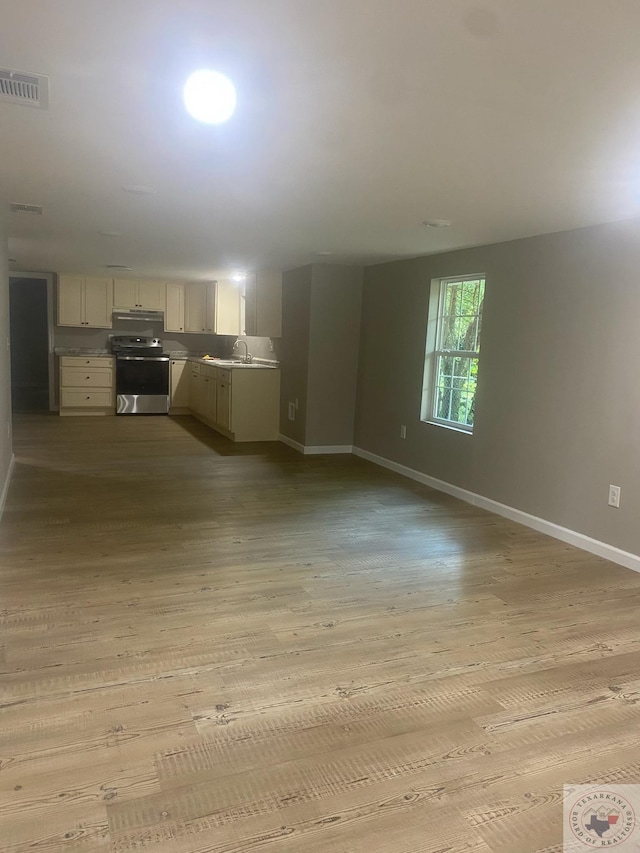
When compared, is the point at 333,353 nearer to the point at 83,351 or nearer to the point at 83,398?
the point at 83,398

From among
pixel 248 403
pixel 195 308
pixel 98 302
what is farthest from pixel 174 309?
pixel 248 403

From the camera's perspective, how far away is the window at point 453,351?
4973 mm

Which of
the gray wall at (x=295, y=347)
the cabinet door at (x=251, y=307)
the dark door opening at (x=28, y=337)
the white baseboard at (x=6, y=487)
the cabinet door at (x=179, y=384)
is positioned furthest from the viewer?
the dark door opening at (x=28, y=337)

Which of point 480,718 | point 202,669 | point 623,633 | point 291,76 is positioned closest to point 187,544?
point 202,669

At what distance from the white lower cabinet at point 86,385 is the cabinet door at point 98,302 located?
1.88 ft

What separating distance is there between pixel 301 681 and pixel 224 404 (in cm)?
533

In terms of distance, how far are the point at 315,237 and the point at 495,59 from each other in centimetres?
305

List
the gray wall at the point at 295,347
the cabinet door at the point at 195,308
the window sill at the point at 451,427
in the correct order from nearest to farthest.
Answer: the window sill at the point at 451,427
the gray wall at the point at 295,347
the cabinet door at the point at 195,308

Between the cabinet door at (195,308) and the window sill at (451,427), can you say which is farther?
the cabinet door at (195,308)

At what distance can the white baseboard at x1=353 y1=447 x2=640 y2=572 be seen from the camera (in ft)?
11.7

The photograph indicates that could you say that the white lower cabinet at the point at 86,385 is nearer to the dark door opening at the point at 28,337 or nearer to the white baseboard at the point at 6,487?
the dark door opening at the point at 28,337

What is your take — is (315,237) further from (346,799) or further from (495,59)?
(346,799)

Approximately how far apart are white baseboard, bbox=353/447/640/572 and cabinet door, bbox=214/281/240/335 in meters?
3.95

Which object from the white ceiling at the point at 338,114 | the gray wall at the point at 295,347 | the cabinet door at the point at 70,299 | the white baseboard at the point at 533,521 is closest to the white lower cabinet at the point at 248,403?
the gray wall at the point at 295,347
